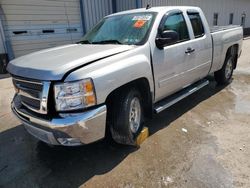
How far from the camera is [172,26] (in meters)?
3.76

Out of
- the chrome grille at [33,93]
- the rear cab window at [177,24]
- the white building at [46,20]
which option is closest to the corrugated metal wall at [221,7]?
the white building at [46,20]

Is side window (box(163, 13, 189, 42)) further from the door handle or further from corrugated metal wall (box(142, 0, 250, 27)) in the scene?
corrugated metal wall (box(142, 0, 250, 27))

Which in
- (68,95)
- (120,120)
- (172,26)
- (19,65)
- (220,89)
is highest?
(172,26)

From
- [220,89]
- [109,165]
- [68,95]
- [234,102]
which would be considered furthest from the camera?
[220,89]

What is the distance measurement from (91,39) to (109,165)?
221 centimetres

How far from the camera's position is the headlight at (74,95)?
227cm

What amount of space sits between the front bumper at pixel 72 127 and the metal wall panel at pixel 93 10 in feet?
28.4

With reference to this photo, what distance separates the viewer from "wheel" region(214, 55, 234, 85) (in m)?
5.57

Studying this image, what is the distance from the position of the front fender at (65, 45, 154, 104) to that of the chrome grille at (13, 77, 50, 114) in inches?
11.8

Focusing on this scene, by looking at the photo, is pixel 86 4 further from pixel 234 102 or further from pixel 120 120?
pixel 120 120

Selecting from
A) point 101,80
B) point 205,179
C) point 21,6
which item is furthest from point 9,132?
point 21,6

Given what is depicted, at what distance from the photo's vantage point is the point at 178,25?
3.94 metres

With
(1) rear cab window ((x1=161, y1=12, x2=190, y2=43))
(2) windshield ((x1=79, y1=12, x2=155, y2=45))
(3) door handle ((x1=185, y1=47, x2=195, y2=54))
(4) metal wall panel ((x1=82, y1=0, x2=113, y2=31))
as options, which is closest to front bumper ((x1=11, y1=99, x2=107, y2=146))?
(2) windshield ((x1=79, y1=12, x2=155, y2=45))

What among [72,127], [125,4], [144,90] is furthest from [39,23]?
[72,127]
